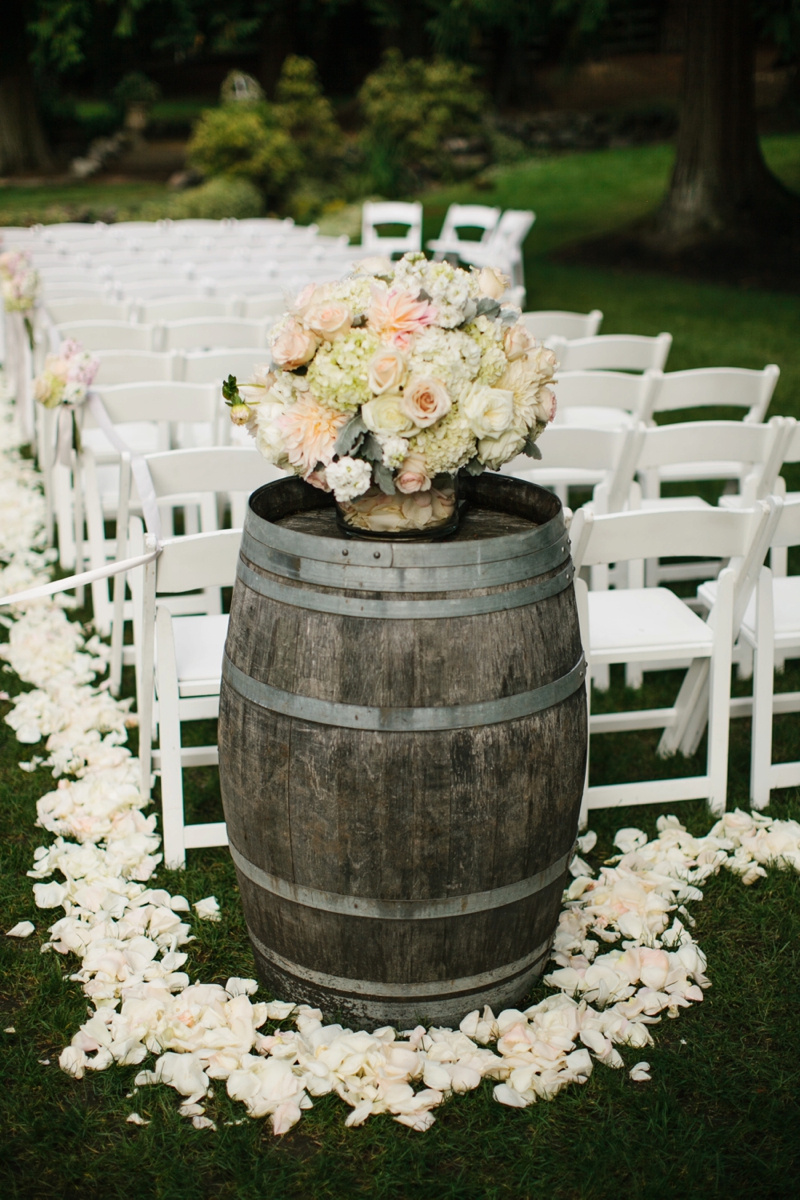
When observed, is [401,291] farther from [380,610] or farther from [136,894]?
[136,894]

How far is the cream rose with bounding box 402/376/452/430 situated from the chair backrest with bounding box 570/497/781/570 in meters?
1.00

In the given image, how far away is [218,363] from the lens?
18.6ft

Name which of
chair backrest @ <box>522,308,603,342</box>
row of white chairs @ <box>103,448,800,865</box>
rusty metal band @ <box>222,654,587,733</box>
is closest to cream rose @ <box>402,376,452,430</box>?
rusty metal band @ <box>222,654,587,733</box>

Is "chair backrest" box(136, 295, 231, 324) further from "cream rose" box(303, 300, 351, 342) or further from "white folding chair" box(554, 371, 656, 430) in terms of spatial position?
"cream rose" box(303, 300, 351, 342)

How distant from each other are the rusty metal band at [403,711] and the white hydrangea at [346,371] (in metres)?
0.67

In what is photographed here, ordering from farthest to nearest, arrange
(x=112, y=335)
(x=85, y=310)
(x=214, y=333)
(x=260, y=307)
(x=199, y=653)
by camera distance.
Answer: (x=260, y=307) → (x=85, y=310) → (x=214, y=333) → (x=112, y=335) → (x=199, y=653)

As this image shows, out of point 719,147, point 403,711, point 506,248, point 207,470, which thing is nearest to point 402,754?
point 403,711

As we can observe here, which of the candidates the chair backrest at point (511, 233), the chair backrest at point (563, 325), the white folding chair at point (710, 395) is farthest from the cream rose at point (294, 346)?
the chair backrest at point (511, 233)

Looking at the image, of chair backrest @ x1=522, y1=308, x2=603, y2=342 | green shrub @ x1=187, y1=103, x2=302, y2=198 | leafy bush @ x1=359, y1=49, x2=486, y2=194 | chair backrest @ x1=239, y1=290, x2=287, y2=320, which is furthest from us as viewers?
leafy bush @ x1=359, y1=49, x2=486, y2=194

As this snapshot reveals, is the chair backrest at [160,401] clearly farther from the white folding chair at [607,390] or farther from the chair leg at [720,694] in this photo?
the chair leg at [720,694]

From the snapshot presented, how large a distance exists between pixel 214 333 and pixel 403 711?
436 centimetres

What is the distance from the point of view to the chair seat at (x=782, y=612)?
3.78 metres

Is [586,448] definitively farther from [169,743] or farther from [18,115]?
[18,115]

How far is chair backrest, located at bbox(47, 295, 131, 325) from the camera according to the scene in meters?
6.96
